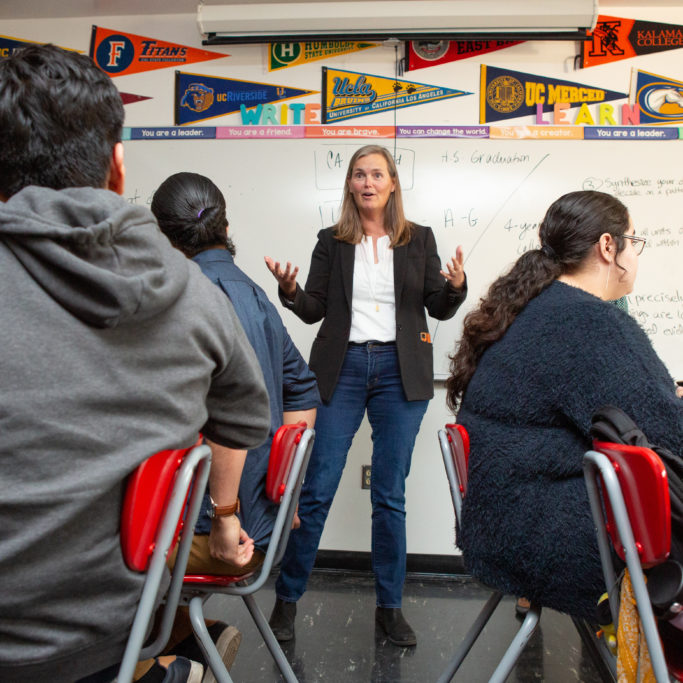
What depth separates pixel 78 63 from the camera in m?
0.77

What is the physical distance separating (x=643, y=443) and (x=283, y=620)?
1486 mm

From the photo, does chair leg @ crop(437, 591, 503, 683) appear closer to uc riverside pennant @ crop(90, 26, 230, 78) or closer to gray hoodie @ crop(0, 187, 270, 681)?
gray hoodie @ crop(0, 187, 270, 681)

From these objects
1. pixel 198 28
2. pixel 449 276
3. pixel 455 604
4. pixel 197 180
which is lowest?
pixel 455 604

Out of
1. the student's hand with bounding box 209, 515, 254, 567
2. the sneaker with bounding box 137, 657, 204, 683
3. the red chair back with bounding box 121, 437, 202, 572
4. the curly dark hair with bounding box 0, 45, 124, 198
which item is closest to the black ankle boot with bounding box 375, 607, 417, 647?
the student's hand with bounding box 209, 515, 254, 567

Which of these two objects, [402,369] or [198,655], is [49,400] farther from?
[402,369]

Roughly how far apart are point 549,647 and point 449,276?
4.10ft

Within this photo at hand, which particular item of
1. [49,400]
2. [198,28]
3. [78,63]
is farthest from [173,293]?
[198,28]

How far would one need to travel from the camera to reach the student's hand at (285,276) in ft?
6.70

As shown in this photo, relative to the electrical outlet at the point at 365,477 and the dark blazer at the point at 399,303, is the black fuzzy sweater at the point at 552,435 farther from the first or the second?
the electrical outlet at the point at 365,477

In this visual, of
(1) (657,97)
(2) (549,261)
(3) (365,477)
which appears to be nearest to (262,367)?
(2) (549,261)

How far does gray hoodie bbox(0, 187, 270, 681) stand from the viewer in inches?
25.9

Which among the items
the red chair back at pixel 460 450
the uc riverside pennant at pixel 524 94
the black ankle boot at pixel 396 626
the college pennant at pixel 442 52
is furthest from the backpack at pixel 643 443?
the college pennant at pixel 442 52

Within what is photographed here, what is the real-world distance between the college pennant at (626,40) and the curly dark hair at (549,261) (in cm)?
160

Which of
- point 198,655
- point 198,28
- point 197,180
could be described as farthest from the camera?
point 198,28
